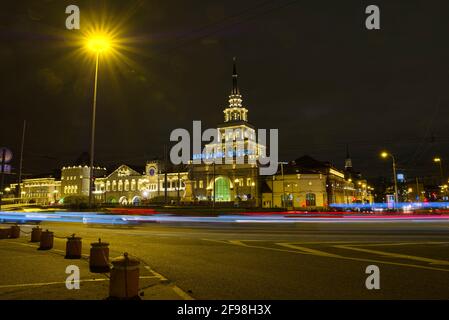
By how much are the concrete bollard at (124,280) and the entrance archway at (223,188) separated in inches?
3949

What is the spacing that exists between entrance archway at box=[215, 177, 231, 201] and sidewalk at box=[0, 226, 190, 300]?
9486 centimetres

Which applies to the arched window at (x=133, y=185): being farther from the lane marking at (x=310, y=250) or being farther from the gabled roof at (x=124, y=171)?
the lane marking at (x=310, y=250)

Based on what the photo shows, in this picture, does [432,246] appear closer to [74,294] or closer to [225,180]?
[74,294]

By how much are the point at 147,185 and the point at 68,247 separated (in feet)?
382

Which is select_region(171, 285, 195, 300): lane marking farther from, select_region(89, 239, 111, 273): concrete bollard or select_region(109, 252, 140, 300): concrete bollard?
select_region(89, 239, 111, 273): concrete bollard

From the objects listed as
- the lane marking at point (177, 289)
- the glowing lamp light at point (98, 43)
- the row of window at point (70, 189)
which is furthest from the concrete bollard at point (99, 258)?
the row of window at point (70, 189)

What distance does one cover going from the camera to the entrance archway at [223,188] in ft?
354

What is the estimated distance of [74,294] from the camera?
309 inches

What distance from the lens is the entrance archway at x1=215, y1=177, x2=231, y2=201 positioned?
108m

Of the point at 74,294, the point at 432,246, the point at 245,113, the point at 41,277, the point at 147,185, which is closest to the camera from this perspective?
the point at 74,294

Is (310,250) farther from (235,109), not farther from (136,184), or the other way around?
(136,184)

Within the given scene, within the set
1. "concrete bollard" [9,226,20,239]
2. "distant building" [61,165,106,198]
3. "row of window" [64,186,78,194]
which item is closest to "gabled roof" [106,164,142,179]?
"distant building" [61,165,106,198]

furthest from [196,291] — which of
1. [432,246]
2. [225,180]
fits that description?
[225,180]

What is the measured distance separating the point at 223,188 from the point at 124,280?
10253cm
